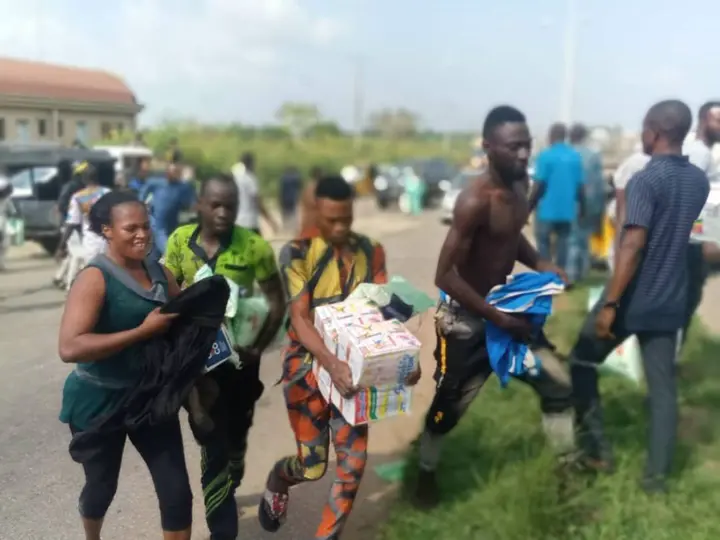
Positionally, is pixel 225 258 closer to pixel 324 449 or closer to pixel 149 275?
pixel 149 275

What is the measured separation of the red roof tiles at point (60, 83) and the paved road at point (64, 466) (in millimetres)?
5889

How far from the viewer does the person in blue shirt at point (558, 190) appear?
8633mm

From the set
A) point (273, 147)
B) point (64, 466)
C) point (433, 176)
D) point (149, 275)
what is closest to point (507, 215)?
point (149, 275)

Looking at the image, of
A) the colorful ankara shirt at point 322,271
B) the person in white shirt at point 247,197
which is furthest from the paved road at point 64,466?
the person in white shirt at point 247,197

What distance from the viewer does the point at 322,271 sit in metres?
3.33

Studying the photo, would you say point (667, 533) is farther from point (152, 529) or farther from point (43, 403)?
point (43, 403)

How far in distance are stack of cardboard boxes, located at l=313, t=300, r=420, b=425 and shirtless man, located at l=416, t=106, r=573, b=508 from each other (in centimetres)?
52

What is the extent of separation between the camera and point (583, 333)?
3.89 m

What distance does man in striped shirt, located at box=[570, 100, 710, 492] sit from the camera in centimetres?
359

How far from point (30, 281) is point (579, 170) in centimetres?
751

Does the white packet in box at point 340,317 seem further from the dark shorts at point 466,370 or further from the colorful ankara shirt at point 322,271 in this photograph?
the dark shorts at point 466,370

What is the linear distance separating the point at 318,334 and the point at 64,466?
2.20m

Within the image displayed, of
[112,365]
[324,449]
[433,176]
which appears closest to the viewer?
[112,365]

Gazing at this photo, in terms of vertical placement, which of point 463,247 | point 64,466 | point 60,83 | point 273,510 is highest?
point 60,83
